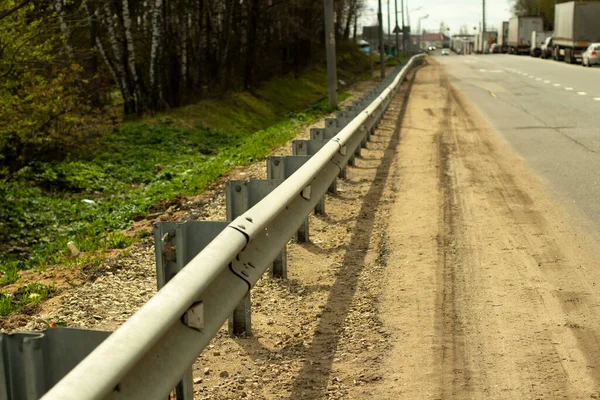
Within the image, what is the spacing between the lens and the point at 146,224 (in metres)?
10.9

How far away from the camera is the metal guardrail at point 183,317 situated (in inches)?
108

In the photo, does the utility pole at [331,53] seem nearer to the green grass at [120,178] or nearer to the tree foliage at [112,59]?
the green grass at [120,178]

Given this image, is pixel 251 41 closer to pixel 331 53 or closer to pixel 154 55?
pixel 154 55

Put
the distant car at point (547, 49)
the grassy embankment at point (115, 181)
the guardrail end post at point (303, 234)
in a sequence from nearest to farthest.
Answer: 1. the guardrail end post at point (303, 234)
2. the grassy embankment at point (115, 181)
3. the distant car at point (547, 49)

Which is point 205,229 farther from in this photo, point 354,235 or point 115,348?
point 354,235

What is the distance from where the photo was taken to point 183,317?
12.4 feet

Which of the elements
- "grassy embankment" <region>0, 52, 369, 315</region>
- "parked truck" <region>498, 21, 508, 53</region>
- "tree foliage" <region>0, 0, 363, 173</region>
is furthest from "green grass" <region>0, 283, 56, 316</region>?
"parked truck" <region>498, 21, 508, 53</region>

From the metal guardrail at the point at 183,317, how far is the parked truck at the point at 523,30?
275ft

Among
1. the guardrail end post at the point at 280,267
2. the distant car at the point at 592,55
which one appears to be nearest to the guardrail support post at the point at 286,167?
the guardrail end post at the point at 280,267

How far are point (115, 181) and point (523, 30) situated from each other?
73779 millimetres

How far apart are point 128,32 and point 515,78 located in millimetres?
19971

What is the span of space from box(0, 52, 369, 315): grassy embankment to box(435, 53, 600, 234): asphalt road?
4.39 m

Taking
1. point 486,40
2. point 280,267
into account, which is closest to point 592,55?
point 280,267

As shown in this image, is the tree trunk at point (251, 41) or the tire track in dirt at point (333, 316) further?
the tree trunk at point (251, 41)
